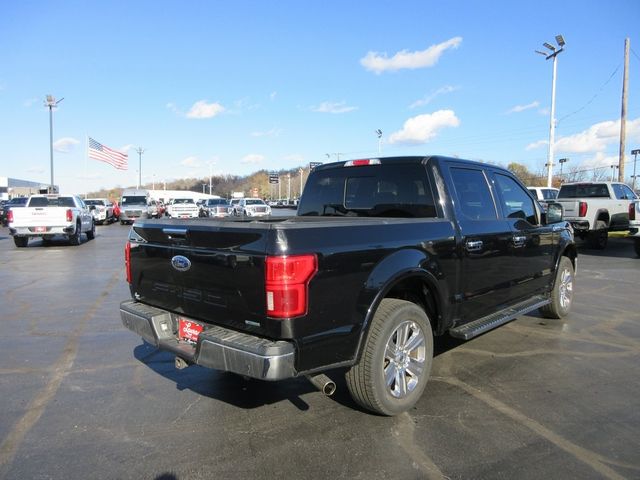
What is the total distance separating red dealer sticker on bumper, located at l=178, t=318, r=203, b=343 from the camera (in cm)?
350

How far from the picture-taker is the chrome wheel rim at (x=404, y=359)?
3623 mm

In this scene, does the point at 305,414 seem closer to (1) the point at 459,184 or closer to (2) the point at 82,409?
(2) the point at 82,409

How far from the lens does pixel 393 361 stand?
3.65 meters

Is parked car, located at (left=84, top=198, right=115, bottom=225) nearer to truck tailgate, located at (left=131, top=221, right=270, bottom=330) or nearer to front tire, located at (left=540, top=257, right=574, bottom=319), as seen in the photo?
truck tailgate, located at (left=131, top=221, right=270, bottom=330)

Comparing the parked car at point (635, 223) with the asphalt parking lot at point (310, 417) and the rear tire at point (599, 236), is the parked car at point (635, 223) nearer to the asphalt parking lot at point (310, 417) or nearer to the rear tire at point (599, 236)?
the rear tire at point (599, 236)

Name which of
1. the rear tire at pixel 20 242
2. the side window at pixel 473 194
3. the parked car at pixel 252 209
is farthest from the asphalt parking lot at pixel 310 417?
the parked car at pixel 252 209

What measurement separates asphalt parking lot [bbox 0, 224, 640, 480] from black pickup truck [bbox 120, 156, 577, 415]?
436mm

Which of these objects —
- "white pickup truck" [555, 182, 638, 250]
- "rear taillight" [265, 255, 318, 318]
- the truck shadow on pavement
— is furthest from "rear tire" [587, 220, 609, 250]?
"rear taillight" [265, 255, 318, 318]

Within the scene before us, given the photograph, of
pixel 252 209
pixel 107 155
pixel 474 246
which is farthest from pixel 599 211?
pixel 107 155

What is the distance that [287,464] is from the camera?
9.91 feet

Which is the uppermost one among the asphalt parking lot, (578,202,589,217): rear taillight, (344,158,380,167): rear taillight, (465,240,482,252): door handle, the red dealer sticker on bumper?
(344,158,380,167): rear taillight

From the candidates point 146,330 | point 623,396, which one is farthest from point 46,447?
point 623,396

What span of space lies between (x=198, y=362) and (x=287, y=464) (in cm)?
88

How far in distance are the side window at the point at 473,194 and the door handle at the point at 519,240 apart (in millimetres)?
390
